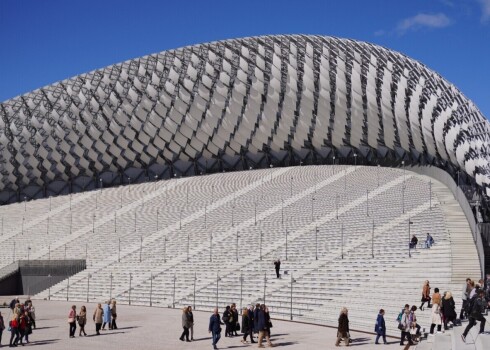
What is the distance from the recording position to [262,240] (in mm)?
32469

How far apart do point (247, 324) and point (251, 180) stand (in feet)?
97.5

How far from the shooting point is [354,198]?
36812 millimetres

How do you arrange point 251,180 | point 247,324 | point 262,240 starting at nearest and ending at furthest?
1. point 247,324
2. point 262,240
3. point 251,180

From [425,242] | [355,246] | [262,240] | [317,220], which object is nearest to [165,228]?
[262,240]

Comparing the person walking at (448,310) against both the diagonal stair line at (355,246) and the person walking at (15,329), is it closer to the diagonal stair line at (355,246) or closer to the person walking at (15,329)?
the person walking at (15,329)

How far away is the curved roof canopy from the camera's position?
144 feet

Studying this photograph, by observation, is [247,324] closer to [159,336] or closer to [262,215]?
[159,336]

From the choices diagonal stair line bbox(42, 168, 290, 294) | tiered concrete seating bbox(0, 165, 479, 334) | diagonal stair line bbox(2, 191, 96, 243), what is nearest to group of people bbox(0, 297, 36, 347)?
tiered concrete seating bbox(0, 165, 479, 334)

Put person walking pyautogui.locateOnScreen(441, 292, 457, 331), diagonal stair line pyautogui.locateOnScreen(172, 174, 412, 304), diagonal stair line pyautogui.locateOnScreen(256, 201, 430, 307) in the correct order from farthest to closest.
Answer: diagonal stair line pyautogui.locateOnScreen(172, 174, 412, 304) < diagonal stair line pyautogui.locateOnScreen(256, 201, 430, 307) < person walking pyautogui.locateOnScreen(441, 292, 457, 331)

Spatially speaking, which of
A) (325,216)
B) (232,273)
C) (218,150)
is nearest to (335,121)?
(218,150)

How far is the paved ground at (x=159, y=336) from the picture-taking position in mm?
16781

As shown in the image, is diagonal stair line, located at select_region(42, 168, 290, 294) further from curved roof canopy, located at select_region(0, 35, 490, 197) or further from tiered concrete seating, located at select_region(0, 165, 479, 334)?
curved roof canopy, located at select_region(0, 35, 490, 197)

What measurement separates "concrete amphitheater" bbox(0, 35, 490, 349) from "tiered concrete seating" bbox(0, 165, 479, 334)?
0.12 meters

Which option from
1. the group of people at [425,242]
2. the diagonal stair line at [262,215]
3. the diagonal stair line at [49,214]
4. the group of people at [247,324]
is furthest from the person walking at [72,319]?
the diagonal stair line at [49,214]
